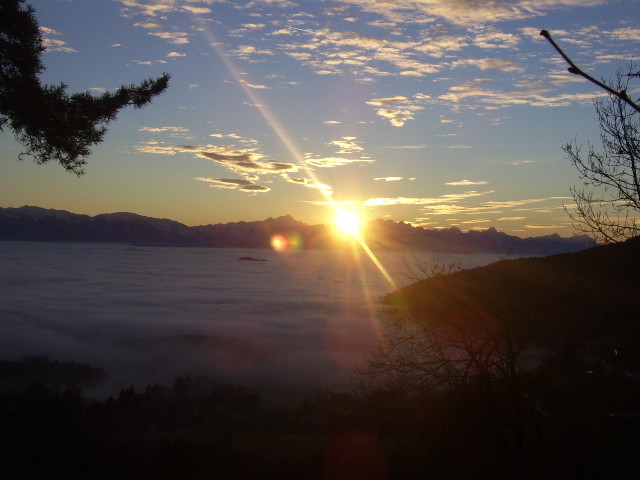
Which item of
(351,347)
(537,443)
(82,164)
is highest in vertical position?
(82,164)

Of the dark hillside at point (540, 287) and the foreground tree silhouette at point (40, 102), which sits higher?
the foreground tree silhouette at point (40, 102)

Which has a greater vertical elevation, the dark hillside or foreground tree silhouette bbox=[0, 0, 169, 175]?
foreground tree silhouette bbox=[0, 0, 169, 175]

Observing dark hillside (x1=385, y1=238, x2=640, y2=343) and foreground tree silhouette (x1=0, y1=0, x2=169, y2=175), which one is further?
dark hillside (x1=385, y1=238, x2=640, y2=343)

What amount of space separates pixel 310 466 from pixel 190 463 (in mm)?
2737

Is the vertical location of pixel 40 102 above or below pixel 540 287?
above

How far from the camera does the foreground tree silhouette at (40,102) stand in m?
8.83

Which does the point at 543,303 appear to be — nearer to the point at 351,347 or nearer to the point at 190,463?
the point at 190,463

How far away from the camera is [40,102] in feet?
29.1

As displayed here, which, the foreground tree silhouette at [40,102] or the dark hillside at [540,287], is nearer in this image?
the foreground tree silhouette at [40,102]

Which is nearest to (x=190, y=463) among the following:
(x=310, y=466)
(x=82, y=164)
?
(x=310, y=466)

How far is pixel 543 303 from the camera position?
1906 centimetres

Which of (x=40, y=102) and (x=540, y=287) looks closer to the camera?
(x=40, y=102)

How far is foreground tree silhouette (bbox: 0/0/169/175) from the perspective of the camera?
883 cm

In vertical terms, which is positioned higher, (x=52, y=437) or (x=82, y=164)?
(x=82, y=164)
